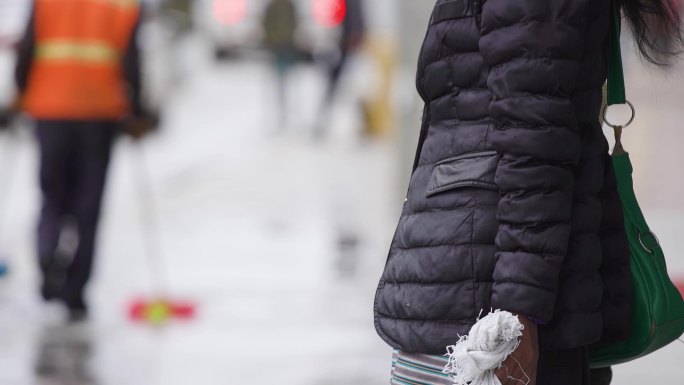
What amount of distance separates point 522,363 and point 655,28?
864 mm

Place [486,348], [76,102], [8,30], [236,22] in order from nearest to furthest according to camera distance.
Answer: [486,348]
[76,102]
[8,30]
[236,22]

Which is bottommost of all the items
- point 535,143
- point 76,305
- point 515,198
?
point 76,305

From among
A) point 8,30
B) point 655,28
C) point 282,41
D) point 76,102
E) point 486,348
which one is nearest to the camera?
point 486,348

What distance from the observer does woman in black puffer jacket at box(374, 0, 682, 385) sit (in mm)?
2340

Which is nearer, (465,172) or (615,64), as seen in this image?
(465,172)

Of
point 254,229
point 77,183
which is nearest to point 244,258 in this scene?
point 254,229

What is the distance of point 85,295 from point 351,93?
13961 mm

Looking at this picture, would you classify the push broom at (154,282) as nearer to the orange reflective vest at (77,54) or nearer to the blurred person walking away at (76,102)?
the blurred person walking away at (76,102)

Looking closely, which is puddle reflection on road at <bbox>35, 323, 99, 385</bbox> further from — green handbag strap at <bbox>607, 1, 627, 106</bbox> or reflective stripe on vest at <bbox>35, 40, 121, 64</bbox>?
green handbag strap at <bbox>607, 1, 627, 106</bbox>

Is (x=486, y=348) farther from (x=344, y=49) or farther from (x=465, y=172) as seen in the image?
(x=344, y=49)

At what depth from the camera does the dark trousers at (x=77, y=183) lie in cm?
692

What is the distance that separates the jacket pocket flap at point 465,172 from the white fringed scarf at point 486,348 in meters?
0.27

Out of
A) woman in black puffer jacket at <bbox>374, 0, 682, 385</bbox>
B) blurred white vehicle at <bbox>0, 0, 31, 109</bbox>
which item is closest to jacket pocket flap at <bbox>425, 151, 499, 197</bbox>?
woman in black puffer jacket at <bbox>374, 0, 682, 385</bbox>

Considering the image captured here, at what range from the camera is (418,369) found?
254 cm
